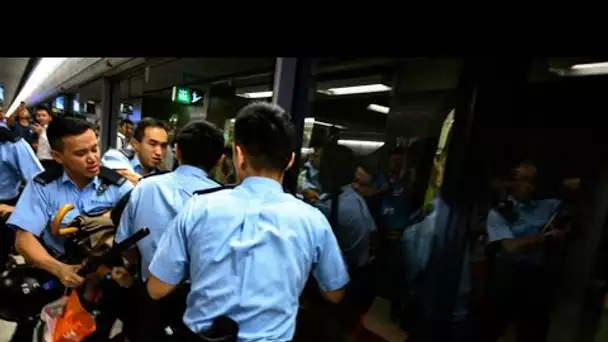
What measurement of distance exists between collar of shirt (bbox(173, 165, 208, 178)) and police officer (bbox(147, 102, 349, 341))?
0.40m

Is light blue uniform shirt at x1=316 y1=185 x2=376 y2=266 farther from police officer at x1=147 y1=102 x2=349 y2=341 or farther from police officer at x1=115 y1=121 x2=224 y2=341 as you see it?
police officer at x1=147 y1=102 x2=349 y2=341

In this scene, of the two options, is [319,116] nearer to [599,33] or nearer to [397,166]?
[397,166]

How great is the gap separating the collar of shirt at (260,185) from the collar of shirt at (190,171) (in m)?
0.44

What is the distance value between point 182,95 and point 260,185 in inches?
129

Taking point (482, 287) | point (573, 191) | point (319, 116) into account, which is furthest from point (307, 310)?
point (573, 191)

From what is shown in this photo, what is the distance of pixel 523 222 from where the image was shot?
1556 millimetres

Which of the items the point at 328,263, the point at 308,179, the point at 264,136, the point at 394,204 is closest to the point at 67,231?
the point at 264,136

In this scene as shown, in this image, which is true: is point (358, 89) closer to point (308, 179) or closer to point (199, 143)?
point (308, 179)

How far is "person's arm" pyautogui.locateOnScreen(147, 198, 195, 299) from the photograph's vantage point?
3.68ft

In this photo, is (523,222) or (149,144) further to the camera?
(149,144)

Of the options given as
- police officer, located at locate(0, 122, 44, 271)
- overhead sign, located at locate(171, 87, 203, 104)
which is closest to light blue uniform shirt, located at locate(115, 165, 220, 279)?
police officer, located at locate(0, 122, 44, 271)

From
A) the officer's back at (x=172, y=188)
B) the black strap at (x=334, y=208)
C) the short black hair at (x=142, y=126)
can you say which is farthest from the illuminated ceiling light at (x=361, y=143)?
the short black hair at (x=142, y=126)

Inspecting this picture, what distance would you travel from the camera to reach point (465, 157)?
1604mm

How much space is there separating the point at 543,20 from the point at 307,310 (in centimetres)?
190
